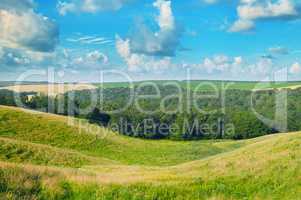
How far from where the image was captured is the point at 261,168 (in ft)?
50.0

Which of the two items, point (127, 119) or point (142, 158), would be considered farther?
point (127, 119)

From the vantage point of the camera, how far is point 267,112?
146 metres

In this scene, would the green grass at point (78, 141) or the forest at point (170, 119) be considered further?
the forest at point (170, 119)

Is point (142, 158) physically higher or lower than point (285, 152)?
lower

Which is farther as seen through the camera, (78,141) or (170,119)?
(170,119)

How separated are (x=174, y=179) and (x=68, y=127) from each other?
53.4 m

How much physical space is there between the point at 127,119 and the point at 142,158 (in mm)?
67943

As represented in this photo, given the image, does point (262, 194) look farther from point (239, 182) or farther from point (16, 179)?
point (16, 179)

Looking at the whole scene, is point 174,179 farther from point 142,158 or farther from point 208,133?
point 208,133

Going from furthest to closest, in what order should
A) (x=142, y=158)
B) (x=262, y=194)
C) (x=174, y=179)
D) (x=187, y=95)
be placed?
(x=187, y=95) → (x=142, y=158) → (x=174, y=179) → (x=262, y=194)

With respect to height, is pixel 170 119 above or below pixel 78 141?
below

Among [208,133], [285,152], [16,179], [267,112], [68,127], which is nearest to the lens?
[16,179]

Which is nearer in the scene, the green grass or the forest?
the green grass

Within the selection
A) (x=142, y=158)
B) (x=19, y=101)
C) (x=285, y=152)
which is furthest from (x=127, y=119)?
(x=285, y=152)
